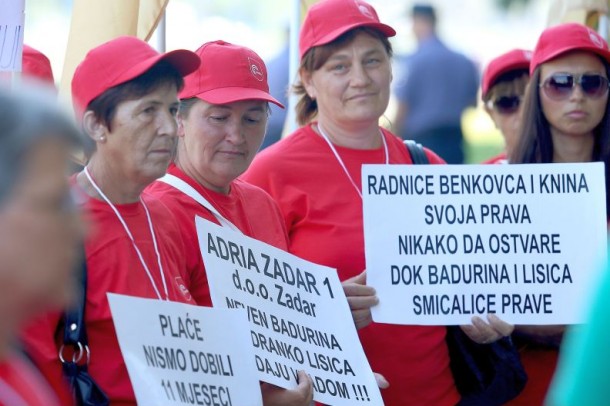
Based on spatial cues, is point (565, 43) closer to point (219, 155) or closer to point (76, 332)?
point (219, 155)

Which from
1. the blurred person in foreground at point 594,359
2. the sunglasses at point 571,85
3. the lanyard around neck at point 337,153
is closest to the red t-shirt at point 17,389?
the blurred person in foreground at point 594,359

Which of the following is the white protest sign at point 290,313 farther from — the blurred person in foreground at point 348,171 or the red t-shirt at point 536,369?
the red t-shirt at point 536,369

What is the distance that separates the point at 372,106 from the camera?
15.1 ft

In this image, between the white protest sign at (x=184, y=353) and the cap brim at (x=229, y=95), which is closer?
the white protest sign at (x=184, y=353)

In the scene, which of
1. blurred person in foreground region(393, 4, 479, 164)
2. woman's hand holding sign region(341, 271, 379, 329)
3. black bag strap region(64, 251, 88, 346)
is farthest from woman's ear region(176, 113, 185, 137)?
blurred person in foreground region(393, 4, 479, 164)

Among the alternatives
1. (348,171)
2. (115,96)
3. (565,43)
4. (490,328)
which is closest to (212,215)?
(115,96)

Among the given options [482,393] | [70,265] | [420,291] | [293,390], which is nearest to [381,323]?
[420,291]

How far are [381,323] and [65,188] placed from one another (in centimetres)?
283

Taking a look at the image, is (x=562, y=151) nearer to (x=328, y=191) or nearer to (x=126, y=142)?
(x=328, y=191)

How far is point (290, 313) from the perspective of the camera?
393 cm

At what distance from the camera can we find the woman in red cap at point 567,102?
496 cm

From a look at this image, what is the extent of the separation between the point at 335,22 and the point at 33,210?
311 cm

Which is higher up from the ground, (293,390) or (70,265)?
(70,265)

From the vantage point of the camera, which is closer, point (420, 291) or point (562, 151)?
point (420, 291)
